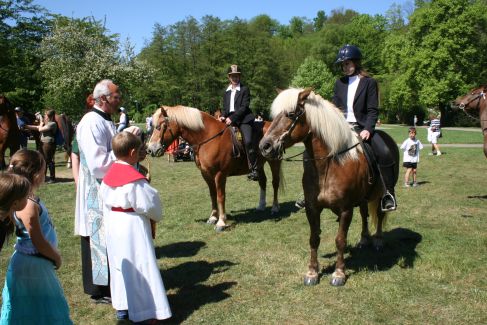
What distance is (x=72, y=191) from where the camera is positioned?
11.7 m

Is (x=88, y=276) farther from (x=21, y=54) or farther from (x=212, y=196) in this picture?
(x=21, y=54)

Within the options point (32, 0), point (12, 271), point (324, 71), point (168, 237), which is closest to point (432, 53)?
point (324, 71)

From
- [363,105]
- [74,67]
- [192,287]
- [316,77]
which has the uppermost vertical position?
[316,77]

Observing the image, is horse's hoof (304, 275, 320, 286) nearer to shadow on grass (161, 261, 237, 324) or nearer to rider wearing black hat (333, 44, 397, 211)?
shadow on grass (161, 261, 237, 324)

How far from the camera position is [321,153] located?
489 cm

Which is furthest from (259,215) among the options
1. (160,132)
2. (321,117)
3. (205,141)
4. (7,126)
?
(7,126)

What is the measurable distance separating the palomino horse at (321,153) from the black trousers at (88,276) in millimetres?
2336

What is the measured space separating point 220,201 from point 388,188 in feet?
10.7

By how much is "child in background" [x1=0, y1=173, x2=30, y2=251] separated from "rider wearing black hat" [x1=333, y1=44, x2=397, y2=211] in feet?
13.1

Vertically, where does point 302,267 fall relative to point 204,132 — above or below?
below

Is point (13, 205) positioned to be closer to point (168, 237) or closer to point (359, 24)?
point (168, 237)

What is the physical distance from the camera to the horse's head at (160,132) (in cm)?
736

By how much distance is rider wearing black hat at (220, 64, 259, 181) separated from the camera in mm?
8125

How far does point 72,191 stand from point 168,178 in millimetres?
3370
